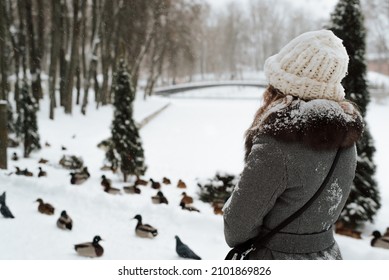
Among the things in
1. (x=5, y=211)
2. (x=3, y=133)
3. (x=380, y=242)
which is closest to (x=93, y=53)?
(x=3, y=133)

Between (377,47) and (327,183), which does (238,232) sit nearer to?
(327,183)

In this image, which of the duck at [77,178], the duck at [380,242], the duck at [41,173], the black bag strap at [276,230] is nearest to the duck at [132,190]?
the duck at [77,178]

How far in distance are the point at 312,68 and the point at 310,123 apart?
0.72 ft

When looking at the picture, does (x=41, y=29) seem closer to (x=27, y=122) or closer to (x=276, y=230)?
(x=27, y=122)

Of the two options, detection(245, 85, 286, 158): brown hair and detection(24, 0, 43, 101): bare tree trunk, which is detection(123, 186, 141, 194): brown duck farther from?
detection(245, 85, 286, 158): brown hair

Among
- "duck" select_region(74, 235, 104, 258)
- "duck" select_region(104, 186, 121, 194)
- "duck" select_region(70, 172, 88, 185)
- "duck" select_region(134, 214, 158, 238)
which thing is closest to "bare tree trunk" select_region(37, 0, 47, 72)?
"duck" select_region(70, 172, 88, 185)

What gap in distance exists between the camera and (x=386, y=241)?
4500 mm

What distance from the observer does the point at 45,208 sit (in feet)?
14.4

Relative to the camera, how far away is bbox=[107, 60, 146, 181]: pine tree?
23.9ft

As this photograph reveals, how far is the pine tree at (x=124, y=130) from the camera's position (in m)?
7.28

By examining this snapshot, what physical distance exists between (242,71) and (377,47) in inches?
130

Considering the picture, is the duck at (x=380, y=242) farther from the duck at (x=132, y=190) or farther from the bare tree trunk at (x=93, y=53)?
the bare tree trunk at (x=93, y=53)

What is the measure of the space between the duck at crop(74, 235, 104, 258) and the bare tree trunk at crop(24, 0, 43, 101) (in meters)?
2.85
